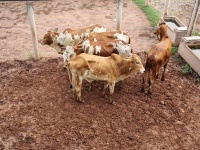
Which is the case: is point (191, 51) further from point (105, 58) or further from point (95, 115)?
point (95, 115)

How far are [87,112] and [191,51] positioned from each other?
12.4ft

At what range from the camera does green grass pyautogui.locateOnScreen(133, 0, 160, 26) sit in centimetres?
1155

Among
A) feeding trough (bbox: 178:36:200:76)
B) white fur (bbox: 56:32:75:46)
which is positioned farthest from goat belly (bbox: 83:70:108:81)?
feeding trough (bbox: 178:36:200:76)

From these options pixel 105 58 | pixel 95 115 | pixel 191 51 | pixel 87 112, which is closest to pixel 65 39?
pixel 105 58

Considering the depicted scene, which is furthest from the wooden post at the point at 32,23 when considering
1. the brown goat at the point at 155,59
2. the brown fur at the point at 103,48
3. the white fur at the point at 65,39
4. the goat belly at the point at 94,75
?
the brown goat at the point at 155,59

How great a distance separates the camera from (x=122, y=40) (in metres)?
7.47

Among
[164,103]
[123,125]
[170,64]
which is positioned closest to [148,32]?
[170,64]

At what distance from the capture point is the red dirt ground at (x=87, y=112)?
588 centimetres

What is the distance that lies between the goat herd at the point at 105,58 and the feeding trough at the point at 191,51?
1111mm

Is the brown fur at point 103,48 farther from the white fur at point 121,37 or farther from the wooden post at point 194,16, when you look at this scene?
the wooden post at point 194,16

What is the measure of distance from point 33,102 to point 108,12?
6967 millimetres

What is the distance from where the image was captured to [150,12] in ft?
40.5

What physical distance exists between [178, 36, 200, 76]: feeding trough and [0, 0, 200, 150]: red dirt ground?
1.04ft

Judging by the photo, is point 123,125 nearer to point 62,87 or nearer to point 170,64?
point 62,87
